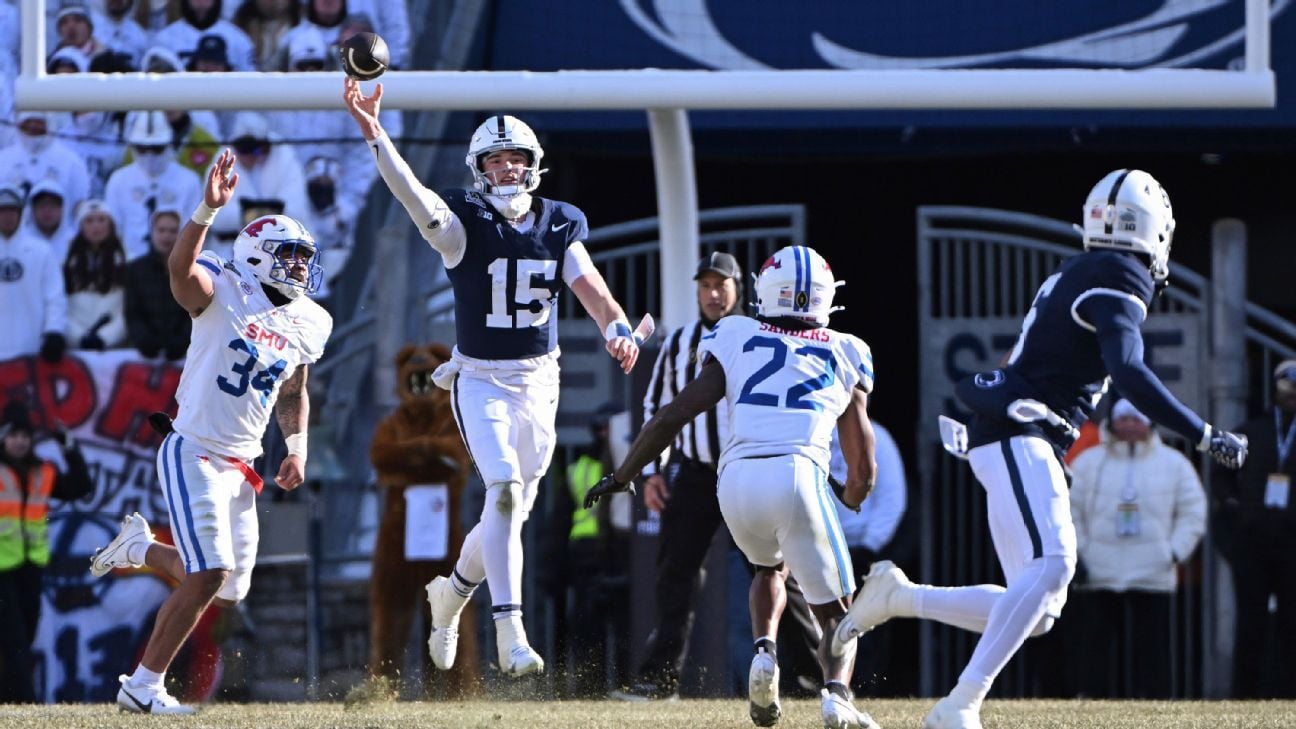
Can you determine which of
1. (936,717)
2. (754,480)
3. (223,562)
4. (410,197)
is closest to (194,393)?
(223,562)

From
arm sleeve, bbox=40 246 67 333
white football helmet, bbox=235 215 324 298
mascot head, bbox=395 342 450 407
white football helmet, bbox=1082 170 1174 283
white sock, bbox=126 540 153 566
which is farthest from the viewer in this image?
arm sleeve, bbox=40 246 67 333

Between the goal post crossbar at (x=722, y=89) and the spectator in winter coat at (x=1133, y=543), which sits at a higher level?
the goal post crossbar at (x=722, y=89)

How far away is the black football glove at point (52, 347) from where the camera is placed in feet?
41.4

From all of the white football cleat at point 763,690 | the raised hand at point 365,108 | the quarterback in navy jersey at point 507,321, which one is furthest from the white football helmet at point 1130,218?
the raised hand at point 365,108

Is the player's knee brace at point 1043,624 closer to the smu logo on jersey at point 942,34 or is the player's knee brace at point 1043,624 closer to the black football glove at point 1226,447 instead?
the black football glove at point 1226,447

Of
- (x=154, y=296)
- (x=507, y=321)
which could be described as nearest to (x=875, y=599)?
(x=507, y=321)

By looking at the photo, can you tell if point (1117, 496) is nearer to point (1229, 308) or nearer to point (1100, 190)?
point (1229, 308)

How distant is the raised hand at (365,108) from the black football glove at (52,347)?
5375 millimetres

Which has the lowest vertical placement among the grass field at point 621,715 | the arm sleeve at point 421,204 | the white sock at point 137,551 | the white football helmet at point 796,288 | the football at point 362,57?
the grass field at point 621,715

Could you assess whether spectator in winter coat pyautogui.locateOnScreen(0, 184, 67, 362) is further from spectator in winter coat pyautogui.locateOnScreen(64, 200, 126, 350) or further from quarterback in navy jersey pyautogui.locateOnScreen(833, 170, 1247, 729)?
quarterback in navy jersey pyautogui.locateOnScreen(833, 170, 1247, 729)

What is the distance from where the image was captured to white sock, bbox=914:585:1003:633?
7238 mm

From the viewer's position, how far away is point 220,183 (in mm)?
8008

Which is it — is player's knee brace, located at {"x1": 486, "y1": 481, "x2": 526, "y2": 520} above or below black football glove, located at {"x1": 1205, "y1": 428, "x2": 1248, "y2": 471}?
below

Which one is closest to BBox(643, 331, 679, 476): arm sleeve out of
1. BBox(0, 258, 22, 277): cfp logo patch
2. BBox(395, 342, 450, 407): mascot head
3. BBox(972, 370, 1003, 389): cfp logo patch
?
BBox(395, 342, 450, 407): mascot head
